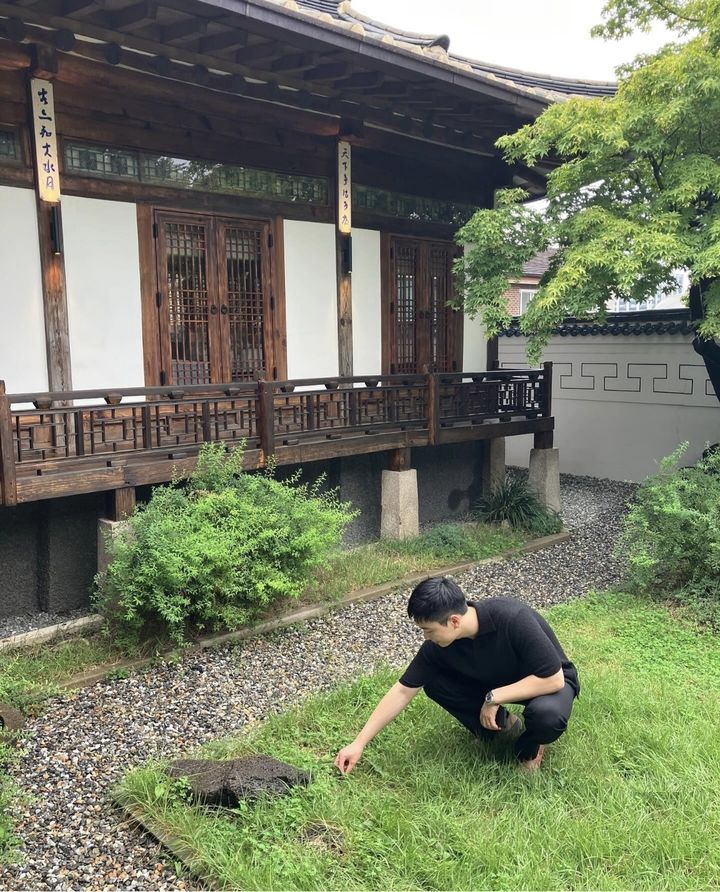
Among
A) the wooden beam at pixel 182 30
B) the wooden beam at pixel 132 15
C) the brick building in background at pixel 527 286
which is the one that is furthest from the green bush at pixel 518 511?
the brick building in background at pixel 527 286

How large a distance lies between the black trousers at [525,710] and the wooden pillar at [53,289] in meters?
4.58

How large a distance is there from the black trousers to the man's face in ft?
1.33

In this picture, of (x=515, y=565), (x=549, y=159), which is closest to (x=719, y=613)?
(x=515, y=565)

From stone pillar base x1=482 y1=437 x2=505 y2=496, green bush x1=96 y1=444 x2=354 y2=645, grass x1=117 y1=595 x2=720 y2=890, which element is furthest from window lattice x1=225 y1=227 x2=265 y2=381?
grass x1=117 y1=595 x2=720 y2=890

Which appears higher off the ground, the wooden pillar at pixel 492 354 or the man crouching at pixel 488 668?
the wooden pillar at pixel 492 354

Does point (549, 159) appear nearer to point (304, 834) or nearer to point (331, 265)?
point (331, 265)

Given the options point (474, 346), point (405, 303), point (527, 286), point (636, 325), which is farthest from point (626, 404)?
point (527, 286)

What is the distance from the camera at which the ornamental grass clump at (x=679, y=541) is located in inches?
251

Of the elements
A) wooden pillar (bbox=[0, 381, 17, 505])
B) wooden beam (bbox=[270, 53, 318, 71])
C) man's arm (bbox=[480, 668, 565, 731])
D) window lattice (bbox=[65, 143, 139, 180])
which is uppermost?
wooden beam (bbox=[270, 53, 318, 71])

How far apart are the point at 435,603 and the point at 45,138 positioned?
5385 millimetres

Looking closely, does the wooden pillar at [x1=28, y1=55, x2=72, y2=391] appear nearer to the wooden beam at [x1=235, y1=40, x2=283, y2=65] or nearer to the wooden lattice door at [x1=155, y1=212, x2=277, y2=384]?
the wooden lattice door at [x1=155, y1=212, x2=277, y2=384]

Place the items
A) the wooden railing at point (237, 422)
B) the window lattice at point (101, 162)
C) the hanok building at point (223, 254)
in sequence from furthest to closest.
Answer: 1. the window lattice at point (101, 162)
2. the hanok building at point (223, 254)
3. the wooden railing at point (237, 422)

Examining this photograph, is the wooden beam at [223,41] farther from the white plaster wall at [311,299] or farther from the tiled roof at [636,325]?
the tiled roof at [636,325]

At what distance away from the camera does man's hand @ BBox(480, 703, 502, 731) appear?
3.50 metres
